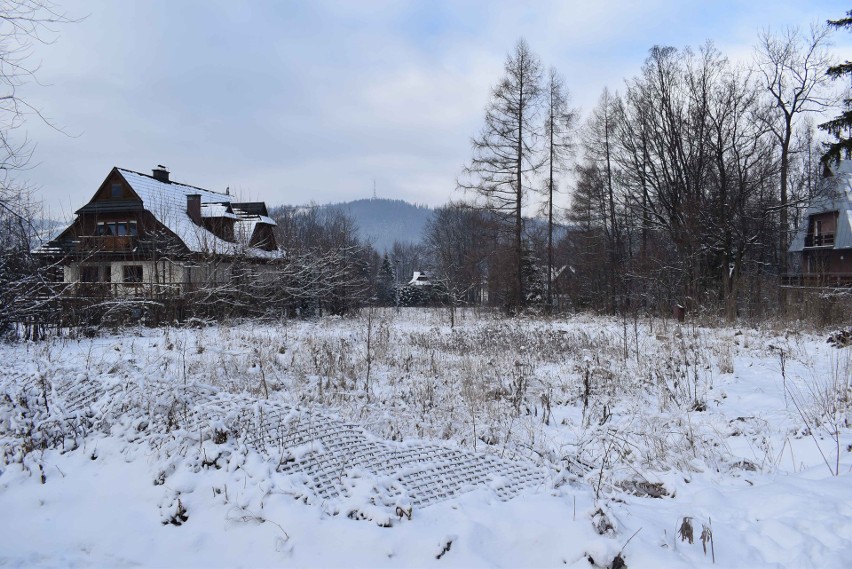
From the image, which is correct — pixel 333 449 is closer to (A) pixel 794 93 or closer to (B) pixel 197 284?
(B) pixel 197 284

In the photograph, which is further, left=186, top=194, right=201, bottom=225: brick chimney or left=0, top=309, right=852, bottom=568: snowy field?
left=186, top=194, right=201, bottom=225: brick chimney

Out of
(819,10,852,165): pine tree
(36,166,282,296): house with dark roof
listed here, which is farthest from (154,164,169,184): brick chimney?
(819,10,852,165): pine tree

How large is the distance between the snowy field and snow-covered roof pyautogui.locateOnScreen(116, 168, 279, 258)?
16.2 meters

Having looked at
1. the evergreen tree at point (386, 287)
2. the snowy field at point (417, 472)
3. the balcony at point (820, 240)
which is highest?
the balcony at point (820, 240)

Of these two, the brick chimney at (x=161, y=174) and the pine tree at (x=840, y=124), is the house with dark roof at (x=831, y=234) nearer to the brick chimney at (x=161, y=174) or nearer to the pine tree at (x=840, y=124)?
the pine tree at (x=840, y=124)

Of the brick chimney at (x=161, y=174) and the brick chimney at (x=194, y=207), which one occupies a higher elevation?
the brick chimney at (x=161, y=174)

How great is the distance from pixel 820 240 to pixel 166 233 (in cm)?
3829

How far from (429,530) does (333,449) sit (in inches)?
50.5

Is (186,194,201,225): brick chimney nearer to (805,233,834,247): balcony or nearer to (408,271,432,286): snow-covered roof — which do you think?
(408,271,432,286): snow-covered roof

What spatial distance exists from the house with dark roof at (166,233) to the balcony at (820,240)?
33.3 metres

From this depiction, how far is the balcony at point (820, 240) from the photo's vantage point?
3073cm

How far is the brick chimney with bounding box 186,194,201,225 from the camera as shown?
26.2 meters

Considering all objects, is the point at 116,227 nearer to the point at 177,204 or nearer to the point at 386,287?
the point at 177,204

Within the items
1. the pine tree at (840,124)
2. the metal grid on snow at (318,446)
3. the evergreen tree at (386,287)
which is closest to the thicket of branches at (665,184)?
the pine tree at (840,124)
